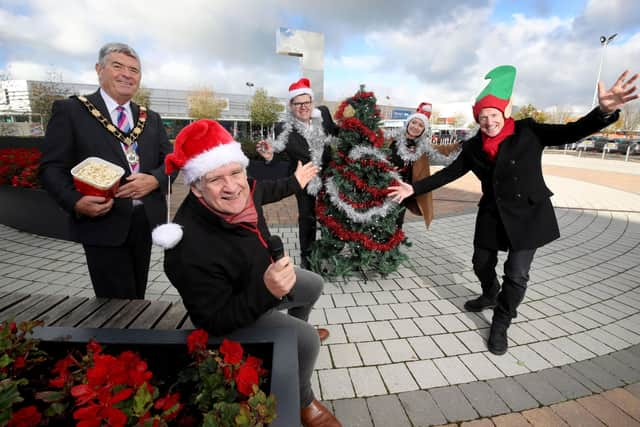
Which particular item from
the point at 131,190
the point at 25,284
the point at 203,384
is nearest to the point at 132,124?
the point at 131,190

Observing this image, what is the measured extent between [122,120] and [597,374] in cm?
402

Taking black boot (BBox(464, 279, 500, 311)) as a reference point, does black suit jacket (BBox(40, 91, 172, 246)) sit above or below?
above

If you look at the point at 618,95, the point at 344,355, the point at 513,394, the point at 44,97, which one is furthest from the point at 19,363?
the point at 44,97

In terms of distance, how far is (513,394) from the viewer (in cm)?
229

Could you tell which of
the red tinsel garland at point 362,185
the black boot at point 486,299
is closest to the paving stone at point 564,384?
the black boot at point 486,299

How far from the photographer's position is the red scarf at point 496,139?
2.64m

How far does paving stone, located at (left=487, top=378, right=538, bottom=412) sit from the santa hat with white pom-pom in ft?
7.65

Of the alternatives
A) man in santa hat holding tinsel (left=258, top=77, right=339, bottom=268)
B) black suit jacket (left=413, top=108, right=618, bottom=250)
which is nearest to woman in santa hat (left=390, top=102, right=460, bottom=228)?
man in santa hat holding tinsel (left=258, top=77, right=339, bottom=268)

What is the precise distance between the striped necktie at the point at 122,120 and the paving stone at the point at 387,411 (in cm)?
255

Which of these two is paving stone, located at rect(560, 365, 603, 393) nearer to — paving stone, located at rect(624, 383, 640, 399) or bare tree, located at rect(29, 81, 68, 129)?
paving stone, located at rect(624, 383, 640, 399)

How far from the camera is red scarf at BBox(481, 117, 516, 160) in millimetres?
2643

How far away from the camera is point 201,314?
1.48 meters

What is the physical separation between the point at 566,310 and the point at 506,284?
1.30 m

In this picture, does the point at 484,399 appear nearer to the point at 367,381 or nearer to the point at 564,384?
the point at 564,384
